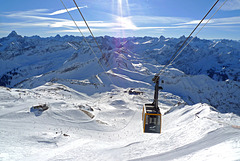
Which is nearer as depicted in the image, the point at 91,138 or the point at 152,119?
→ the point at 152,119

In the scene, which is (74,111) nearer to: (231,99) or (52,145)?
(52,145)

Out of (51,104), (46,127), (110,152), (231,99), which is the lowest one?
(110,152)

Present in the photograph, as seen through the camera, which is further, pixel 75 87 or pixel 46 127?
pixel 75 87

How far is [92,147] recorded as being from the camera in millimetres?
14633

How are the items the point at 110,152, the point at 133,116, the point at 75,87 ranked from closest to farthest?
the point at 110,152
the point at 133,116
the point at 75,87

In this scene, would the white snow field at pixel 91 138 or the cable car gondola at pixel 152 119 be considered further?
the cable car gondola at pixel 152 119

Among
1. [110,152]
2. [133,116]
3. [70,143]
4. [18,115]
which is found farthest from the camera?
[133,116]

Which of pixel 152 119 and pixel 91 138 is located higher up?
pixel 152 119

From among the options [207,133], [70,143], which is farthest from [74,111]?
[207,133]

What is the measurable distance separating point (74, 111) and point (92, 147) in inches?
503

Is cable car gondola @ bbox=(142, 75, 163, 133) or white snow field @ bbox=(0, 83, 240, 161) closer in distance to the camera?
white snow field @ bbox=(0, 83, 240, 161)

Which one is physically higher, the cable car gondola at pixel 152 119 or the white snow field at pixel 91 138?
the cable car gondola at pixel 152 119

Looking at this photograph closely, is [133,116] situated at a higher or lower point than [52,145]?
higher

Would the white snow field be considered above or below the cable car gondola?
below
